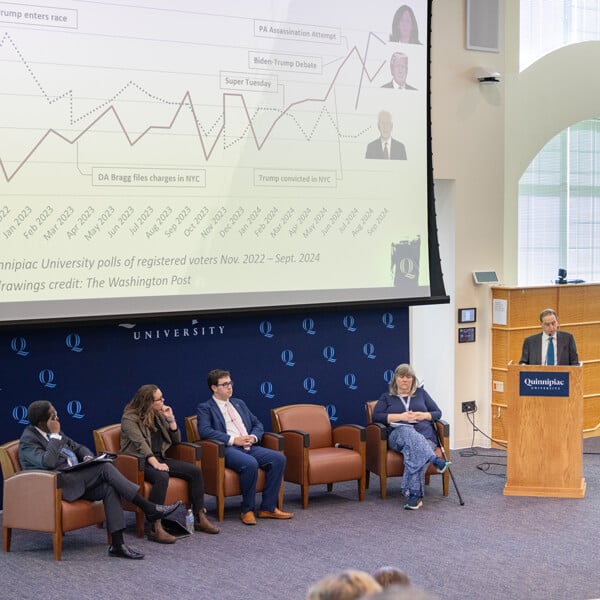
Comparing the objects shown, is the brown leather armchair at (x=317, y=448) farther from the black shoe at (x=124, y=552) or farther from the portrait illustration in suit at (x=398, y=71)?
the portrait illustration in suit at (x=398, y=71)

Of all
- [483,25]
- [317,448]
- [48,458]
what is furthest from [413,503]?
[483,25]

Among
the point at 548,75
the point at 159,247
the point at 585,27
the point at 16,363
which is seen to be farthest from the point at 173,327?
the point at 585,27

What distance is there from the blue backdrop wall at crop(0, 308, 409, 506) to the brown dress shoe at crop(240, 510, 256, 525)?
117cm

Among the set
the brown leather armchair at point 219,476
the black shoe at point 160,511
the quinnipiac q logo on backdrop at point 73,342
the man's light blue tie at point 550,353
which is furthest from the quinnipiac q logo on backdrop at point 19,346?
the man's light blue tie at point 550,353

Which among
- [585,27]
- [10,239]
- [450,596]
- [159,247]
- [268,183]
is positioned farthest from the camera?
[585,27]

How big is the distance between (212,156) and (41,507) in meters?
3.00

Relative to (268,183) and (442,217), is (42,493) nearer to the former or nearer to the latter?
(268,183)

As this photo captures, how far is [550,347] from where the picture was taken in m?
8.55

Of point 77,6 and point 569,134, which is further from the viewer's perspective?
point 569,134

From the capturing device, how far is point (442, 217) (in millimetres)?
9984

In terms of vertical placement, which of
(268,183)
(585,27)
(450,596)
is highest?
(585,27)

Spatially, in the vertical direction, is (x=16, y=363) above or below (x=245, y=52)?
below

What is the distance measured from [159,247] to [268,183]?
1.11 meters

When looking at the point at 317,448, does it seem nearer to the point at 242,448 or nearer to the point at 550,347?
the point at 242,448
